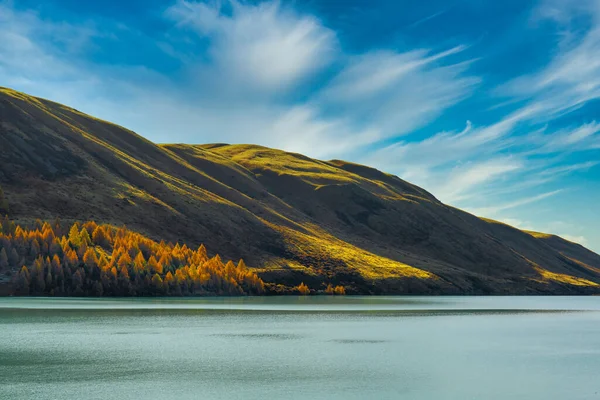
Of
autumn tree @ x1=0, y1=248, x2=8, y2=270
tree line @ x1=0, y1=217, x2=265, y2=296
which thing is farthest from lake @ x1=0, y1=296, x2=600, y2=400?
autumn tree @ x1=0, y1=248, x2=8, y2=270

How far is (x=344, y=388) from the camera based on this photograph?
38406mm

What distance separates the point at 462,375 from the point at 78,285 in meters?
127

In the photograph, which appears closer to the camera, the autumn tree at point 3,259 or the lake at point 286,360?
the lake at point 286,360

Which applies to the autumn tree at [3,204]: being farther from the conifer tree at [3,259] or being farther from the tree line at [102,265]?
the conifer tree at [3,259]

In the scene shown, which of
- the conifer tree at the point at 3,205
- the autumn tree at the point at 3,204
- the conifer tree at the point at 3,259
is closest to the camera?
the conifer tree at the point at 3,259

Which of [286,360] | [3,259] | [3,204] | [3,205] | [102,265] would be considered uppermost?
[3,204]

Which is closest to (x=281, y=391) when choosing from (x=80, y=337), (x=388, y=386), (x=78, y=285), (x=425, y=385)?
(x=388, y=386)

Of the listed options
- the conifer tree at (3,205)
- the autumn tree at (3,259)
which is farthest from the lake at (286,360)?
the conifer tree at (3,205)

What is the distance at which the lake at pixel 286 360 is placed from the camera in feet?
122

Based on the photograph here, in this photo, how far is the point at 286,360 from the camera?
49469 millimetres

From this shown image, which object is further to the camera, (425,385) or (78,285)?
(78,285)

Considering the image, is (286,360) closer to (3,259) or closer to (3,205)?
(3,259)

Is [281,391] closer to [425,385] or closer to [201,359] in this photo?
[425,385]

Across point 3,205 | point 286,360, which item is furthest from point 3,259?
point 286,360
